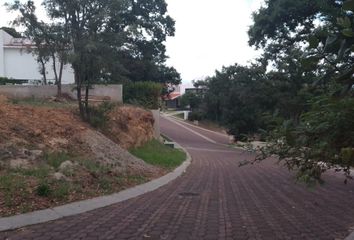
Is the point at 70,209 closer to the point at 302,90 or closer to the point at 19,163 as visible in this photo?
the point at 19,163

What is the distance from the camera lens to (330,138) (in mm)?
4391

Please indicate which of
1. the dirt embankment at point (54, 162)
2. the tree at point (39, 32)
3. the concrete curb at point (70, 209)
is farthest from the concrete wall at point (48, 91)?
the concrete curb at point (70, 209)

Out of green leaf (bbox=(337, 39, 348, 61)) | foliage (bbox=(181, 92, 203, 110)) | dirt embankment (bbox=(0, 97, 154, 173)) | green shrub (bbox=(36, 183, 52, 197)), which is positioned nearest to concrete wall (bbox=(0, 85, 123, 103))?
dirt embankment (bbox=(0, 97, 154, 173))

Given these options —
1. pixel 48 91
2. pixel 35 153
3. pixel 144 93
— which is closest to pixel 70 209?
pixel 35 153

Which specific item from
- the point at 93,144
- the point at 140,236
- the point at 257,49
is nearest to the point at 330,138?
the point at 140,236

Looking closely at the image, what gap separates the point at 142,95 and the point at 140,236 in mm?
23346

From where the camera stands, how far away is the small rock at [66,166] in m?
11.9

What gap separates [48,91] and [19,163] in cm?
1296

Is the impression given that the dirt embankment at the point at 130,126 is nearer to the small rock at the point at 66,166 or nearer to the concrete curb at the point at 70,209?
the concrete curb at the point at 70,209

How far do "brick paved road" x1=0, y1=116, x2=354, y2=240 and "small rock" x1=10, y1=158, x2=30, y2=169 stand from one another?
2.48 meters

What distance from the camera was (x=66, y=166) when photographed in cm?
1207

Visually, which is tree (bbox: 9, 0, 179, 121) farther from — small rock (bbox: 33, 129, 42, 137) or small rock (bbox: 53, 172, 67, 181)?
small rock (bbox: 53, 172, 67, 181)

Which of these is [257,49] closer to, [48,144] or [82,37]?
[82,37]

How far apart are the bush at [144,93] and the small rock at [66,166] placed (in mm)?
17781
